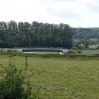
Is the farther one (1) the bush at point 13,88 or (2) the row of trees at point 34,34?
(2) the row of trees at point 34,34

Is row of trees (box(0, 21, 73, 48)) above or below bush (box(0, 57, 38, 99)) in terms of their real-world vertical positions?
above

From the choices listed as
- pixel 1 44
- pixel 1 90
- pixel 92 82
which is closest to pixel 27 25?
pixel 1 44

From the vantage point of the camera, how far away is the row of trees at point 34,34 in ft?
270

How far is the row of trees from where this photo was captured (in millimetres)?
82375

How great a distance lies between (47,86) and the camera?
12664 mm

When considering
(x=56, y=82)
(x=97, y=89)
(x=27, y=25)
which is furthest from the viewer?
(x=27, y=25)

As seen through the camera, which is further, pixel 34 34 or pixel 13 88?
pixel 34 34

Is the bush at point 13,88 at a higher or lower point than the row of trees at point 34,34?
lower

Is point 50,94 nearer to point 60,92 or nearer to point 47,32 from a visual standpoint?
point 60,92

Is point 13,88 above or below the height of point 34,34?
below

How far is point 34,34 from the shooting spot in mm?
84312

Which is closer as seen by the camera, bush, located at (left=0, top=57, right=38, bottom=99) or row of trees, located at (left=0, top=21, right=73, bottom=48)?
bush, located at (left=0, top=57, right=38, bottom=99)

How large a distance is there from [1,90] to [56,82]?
26.0 feet

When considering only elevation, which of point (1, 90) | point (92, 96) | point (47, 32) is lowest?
point (92, 96)
